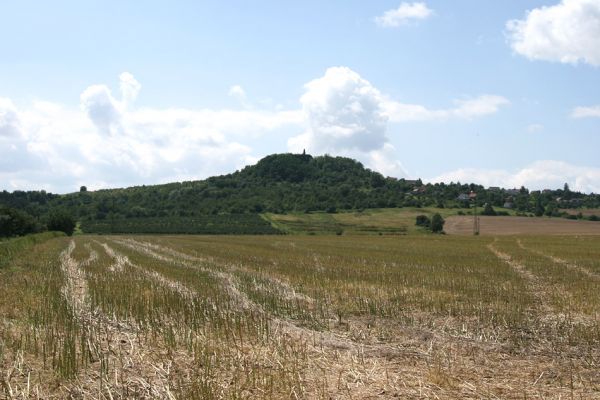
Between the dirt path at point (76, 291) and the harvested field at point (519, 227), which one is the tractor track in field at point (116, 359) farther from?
the harvested field at point (519, 227)

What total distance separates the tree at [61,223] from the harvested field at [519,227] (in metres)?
82.5

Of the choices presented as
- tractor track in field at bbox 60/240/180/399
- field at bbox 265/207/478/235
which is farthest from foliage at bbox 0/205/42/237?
tractor track in field at bbox 60/240/180/399

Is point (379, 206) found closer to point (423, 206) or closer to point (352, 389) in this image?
point (423, 206)

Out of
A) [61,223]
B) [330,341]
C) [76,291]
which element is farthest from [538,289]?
[61,223]

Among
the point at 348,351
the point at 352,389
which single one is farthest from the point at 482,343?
the point at 352,389

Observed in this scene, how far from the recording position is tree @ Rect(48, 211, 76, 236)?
4729 inches

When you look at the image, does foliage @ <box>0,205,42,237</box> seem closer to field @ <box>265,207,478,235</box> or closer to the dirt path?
field @ <box>265,207,478,235</box>

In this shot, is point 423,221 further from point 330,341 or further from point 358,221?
point 330,341

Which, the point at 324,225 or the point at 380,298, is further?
the point at 324,225

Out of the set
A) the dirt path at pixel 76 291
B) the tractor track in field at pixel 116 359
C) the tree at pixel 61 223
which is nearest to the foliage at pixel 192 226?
the tree at pixel 61 223

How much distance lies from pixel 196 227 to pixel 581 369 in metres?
121

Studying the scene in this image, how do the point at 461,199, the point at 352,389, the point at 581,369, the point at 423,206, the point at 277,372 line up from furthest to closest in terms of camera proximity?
the point at 461,199
the point at 423,206
the point at 581,369
the point at 277,372
the point at 352,389

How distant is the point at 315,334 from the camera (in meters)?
12.3

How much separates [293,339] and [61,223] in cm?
12163
